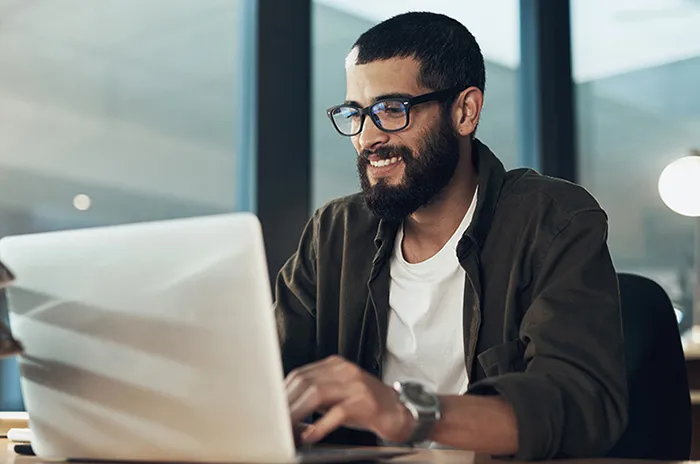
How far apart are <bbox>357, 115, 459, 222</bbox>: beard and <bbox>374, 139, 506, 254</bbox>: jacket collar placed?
0.03m

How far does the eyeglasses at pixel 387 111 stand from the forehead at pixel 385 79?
0.06 feet

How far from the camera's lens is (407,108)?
1577 mm

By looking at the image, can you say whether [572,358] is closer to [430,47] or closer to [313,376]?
[313,376]

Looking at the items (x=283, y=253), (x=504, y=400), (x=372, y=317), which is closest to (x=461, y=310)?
(x=372, y=317)

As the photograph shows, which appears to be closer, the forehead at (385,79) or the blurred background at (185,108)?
the forehead at (385,79)

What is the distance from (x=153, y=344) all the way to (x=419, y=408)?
294 mm

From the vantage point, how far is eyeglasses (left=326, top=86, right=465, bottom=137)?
1.56 metres

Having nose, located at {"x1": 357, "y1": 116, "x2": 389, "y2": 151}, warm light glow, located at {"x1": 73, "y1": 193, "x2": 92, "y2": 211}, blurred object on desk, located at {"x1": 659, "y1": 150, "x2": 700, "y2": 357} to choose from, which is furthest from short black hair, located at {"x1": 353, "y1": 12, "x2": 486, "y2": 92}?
blurred object on desk, located at {"x1": 659, "y1": 150, "x2": 700, "y2": 357}

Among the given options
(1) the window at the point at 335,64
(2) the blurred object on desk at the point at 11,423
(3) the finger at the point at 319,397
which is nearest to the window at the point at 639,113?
(1) the window at the point at 335,64

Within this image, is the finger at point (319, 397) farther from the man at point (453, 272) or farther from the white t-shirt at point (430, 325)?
the white t-shirt at point (430, 325)

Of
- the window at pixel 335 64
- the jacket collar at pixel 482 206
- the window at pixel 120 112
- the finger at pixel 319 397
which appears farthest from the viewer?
the window at pixel 335 64

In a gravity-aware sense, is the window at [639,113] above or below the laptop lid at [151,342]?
above

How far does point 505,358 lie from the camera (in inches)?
52.0

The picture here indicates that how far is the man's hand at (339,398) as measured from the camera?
34.9 inches
